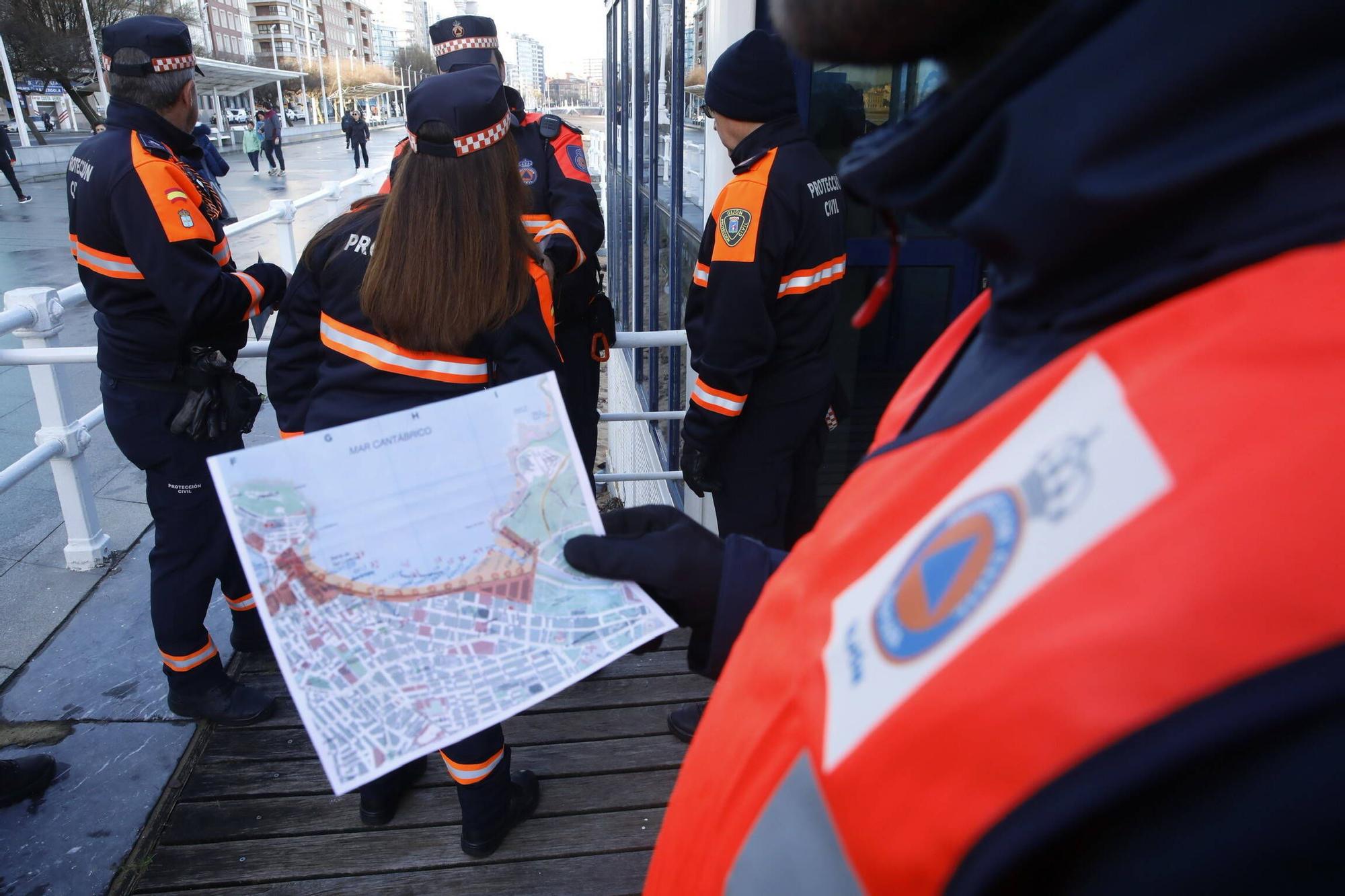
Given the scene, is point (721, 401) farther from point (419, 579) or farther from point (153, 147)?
point (153, 147)

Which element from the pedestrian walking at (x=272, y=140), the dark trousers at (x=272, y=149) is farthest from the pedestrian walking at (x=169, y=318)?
the dark trousers at (x=272, y=149)

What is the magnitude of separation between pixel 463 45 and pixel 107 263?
2.05 m

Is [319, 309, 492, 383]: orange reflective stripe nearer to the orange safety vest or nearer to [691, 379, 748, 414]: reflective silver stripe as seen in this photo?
[691, 379, 748, 414]: reflective silver stripe

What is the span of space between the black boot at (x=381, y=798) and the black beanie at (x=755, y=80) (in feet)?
7.13

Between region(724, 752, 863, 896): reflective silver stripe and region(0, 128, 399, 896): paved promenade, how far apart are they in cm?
234

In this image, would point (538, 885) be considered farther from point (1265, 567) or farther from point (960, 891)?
point (1265, 567)

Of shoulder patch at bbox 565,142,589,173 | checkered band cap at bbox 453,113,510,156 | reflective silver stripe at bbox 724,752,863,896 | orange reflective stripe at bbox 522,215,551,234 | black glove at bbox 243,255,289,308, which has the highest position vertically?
checkered band cap at bbox 453,113,510,156

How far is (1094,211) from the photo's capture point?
513 mm

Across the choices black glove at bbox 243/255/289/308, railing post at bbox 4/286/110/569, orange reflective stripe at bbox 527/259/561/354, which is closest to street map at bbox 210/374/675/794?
orange reflective stripe at bbox 527/259/561/354

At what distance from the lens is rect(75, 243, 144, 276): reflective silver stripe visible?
271 centimetres

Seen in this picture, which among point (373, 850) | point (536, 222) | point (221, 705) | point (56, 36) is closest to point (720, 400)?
point (536, 222)

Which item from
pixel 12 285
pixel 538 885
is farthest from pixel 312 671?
pixel 12 285

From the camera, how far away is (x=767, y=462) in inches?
121

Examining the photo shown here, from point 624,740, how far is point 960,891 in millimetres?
2500
